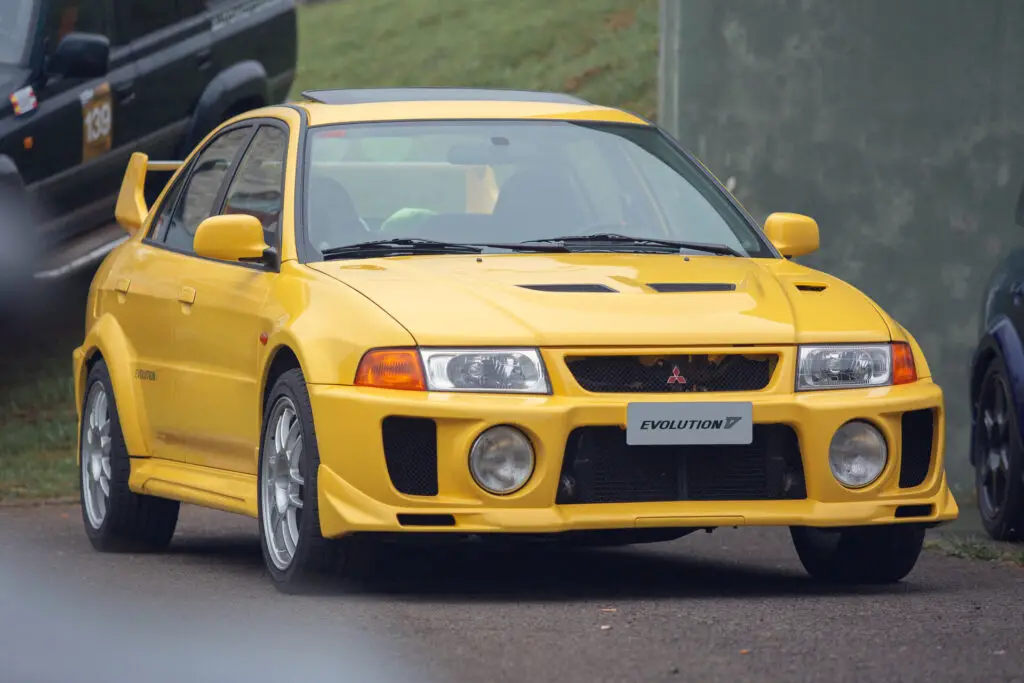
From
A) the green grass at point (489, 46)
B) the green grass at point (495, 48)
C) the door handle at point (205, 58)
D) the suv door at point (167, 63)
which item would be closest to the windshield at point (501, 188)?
the suv door at point (167, 63)

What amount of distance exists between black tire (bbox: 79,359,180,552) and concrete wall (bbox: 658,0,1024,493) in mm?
5040

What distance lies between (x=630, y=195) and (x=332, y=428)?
6.45ft

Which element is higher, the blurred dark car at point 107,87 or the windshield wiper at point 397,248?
the windshield wiper at point 397,248

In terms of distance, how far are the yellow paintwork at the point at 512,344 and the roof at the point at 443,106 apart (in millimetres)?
328

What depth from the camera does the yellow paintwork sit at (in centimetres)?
733

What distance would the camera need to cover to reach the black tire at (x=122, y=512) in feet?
31.2

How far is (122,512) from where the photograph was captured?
31.3 ft

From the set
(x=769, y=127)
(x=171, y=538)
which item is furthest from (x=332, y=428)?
(x=769, y=127)

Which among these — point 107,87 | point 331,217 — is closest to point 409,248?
point 331,217

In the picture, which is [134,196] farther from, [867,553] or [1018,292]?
[867,553]

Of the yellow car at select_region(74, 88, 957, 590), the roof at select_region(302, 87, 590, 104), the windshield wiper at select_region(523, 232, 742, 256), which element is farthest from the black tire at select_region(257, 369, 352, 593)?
the roof at select_region(302, 87, 590, 104)

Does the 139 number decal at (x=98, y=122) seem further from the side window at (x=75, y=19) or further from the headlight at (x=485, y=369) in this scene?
the headlight at (x=485, y=369)

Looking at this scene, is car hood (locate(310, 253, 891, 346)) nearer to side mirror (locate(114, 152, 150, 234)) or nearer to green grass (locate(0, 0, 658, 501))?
side mirror (locate(114, 152, 150, 234))

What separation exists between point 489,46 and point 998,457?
18.7m
